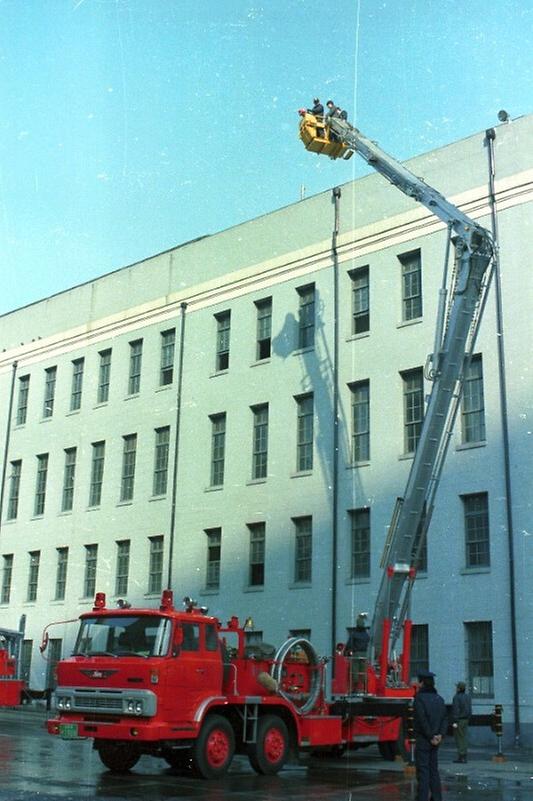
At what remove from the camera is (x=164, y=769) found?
60.0 feet

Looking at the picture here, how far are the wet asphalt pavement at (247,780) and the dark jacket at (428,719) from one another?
8.65 ft

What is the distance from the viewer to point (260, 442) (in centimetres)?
3609

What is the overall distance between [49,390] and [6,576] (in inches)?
322

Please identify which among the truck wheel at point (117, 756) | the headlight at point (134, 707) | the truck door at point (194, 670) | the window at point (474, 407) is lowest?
the truck wheel at point (117, 756)

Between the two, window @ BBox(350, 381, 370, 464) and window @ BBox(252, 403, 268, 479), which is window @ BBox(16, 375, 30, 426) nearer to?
window @ BBox(252, 403, 268, 479)

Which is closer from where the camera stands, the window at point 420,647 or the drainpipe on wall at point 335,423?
the window at point 420,647

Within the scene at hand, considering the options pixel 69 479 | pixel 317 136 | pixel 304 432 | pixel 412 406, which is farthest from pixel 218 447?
pixel 317 136

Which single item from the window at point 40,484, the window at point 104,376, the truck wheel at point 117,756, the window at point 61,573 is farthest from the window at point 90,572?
the truck wheel at point 117,756

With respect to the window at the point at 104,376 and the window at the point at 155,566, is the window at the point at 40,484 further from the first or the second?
the window at the point at 155,566

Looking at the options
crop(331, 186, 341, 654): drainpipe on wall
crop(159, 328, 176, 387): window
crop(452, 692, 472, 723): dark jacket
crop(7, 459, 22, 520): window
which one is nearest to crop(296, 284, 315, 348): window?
crop(331, 186, 341, 654): drainpipe on wall

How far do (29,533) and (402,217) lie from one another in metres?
21.7

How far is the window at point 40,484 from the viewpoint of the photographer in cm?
4519

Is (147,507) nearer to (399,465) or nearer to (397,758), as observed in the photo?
(399,465)

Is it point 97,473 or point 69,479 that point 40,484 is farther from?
point 97,473
